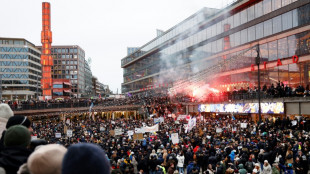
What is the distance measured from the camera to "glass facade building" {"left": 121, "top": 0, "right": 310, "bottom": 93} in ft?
101

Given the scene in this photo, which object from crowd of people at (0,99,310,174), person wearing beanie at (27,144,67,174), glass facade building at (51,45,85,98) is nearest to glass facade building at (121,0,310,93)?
crowd of people at (0,99,310,174)

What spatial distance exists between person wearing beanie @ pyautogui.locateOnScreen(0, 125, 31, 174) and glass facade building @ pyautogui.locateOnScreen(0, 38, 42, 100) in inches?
4109

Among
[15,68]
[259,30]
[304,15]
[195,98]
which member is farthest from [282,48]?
[15,68]

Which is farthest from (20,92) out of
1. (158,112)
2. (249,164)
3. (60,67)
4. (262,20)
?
(249,164)

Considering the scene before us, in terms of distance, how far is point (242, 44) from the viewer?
4006 centimetres

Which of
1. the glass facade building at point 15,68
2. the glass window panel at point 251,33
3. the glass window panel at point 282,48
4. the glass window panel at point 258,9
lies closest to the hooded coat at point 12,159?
the glass window panel at point 282,48

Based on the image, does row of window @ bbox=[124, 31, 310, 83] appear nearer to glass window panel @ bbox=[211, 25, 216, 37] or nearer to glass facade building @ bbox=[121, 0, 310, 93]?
glass facade building @ bbox=[121, 0, 310, 93]

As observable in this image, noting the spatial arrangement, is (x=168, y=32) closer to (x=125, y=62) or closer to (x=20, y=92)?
(x=125, y=62)

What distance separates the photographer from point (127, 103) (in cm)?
5106

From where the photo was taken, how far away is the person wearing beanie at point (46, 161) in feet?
6.59

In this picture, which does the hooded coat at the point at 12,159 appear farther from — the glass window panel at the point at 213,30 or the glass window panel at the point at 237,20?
the glass window panel at the point at 213,30

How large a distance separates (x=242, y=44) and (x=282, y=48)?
25.2ft

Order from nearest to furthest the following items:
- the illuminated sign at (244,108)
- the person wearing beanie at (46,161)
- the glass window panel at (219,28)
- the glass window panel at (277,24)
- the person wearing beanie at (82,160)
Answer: the person wearing beanie at (82,160) → the person wearing beanie at (46,161) → the illuminated sign at (244,108) → the glass window panel at (277,24) → the glass window panel at (219,28)

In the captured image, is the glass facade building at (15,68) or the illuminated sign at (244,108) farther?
the glass facade building at (15,68)
